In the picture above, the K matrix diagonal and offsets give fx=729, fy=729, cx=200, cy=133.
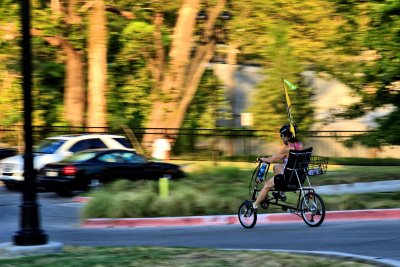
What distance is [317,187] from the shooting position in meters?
20.7

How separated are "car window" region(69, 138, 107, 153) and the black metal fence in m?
8.18

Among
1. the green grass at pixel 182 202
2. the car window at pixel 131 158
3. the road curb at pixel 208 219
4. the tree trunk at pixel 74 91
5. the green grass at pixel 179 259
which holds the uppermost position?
the tree trunk at pixel 74 91

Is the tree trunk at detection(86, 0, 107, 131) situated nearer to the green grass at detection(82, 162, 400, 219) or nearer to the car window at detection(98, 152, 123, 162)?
the car window at detection(98, 152, 123, 162)

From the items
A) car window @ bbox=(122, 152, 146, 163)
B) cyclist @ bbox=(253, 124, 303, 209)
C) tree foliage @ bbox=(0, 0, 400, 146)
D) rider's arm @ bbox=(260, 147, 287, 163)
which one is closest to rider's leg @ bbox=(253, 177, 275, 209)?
cyclist @ bbox=(253, 124, 303, 209)

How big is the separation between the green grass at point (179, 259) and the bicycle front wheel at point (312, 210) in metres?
3.74

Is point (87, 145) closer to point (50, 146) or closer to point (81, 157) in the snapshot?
point (50, 146)

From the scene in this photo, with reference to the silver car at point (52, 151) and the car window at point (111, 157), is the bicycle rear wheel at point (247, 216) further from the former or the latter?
the silver car at point (52, 151)

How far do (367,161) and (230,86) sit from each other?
1048 centimetres

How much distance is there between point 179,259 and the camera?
29.2 feet

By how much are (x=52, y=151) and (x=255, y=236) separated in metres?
12.2

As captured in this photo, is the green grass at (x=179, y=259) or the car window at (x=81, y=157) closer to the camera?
the green grass at (x=179, y=259)

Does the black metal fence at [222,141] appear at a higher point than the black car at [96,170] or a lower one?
higher

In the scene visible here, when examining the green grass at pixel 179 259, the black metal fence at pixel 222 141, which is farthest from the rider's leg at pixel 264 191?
the black metal fence at pixel 222 141

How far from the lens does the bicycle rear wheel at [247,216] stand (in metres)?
13.4
